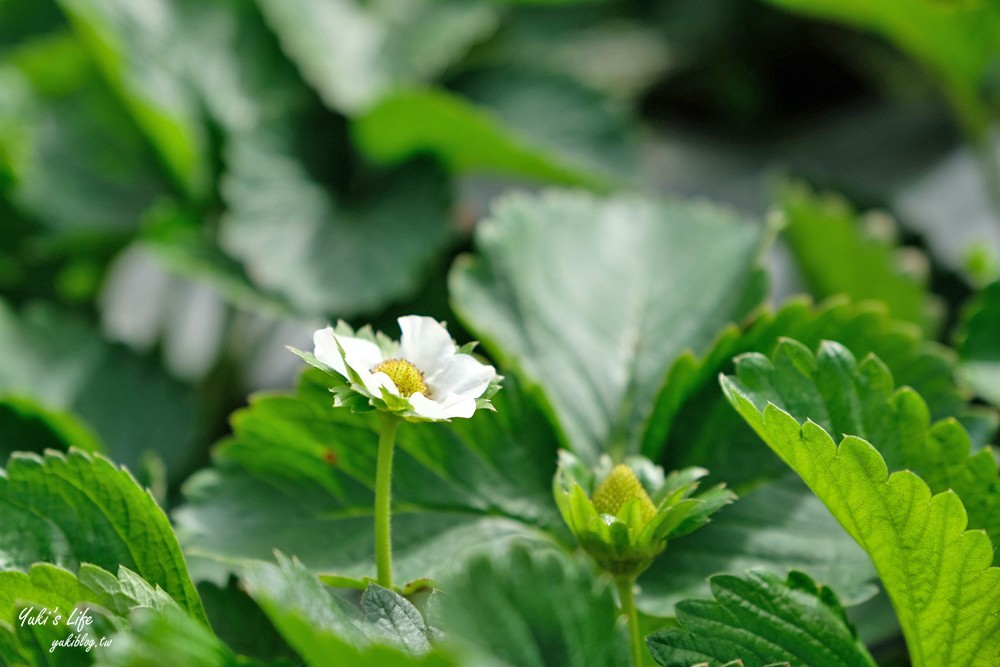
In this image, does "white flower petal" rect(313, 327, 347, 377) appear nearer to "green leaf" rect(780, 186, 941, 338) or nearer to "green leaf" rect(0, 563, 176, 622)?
"green leaf" rect(0, 563, 176, 622)

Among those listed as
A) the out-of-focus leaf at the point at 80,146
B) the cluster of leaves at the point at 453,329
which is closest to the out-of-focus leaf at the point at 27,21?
the cluster of leaves at the point at 453,329

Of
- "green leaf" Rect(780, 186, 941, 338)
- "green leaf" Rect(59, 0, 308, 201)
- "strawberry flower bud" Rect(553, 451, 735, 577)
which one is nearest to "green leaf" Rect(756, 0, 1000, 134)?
"green leaf" Rect(780, 186, 941, 338)

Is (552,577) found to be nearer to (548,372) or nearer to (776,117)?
(548,372)

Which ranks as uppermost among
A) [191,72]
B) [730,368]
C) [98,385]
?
[191,72]

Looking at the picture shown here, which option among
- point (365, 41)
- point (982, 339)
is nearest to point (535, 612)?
point (982, 339)

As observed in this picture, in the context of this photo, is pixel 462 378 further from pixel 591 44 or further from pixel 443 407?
pixel 591 44

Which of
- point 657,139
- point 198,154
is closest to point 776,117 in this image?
point 657,139

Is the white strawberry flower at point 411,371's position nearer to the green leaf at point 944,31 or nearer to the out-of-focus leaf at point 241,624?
the out-of-focus leaf at point 241,624
